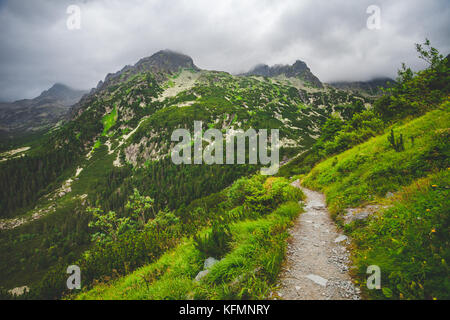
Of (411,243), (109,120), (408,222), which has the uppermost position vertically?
(109,120)

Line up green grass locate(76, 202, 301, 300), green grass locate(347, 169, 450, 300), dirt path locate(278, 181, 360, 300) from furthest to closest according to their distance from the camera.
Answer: green grass locate(76, 202, 301, 300) → dirt path locate(278, 181, 360, 300) → green grass locate(347, 169, 450, 300)

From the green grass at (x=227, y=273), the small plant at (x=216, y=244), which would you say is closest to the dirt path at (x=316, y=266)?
the green grass at (x=227, y=273)

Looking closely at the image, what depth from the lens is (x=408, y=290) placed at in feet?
8.66

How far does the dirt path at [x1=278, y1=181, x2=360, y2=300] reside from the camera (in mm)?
3283

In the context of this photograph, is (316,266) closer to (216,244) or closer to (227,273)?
(227,273)

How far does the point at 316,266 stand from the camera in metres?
4.12

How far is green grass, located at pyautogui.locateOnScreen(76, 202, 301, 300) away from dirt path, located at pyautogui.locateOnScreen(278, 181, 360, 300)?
32 centimetres

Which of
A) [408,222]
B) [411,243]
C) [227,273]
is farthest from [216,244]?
[408,222]

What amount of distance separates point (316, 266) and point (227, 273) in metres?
2.18

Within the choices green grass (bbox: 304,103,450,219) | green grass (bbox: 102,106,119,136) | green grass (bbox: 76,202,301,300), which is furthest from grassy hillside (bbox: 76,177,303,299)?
green grass (bbox: 102,106,119,136)

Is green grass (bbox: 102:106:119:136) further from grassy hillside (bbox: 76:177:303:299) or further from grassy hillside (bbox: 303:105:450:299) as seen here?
grassy hillside (bbox: 303:105:450:299)

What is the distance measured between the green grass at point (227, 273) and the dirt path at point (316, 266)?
0.32 metres
